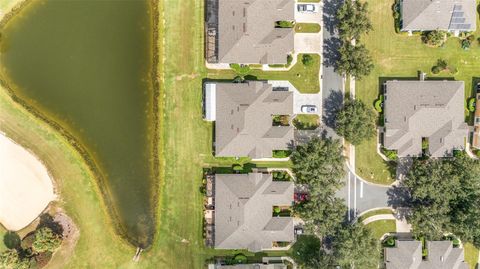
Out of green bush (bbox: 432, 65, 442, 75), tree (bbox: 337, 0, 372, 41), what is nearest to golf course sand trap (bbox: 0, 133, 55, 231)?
tree (bbox: 337, 0, 372, 41)

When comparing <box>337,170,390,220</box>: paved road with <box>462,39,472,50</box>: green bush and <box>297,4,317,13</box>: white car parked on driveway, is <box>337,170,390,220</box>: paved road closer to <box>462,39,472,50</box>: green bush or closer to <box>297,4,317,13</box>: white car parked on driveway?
<box>462,39,472,50</box>: green bush

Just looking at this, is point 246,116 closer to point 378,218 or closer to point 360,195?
point 360,195

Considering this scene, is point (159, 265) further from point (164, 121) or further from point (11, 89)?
point (11, 89)

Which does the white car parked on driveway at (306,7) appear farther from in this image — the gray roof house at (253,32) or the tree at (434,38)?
the tree at (434,38)

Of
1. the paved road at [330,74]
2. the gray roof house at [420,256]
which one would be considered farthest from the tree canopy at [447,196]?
the paved road at [330,74]

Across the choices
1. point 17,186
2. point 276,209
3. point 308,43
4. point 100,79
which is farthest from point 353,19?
point 17,186
